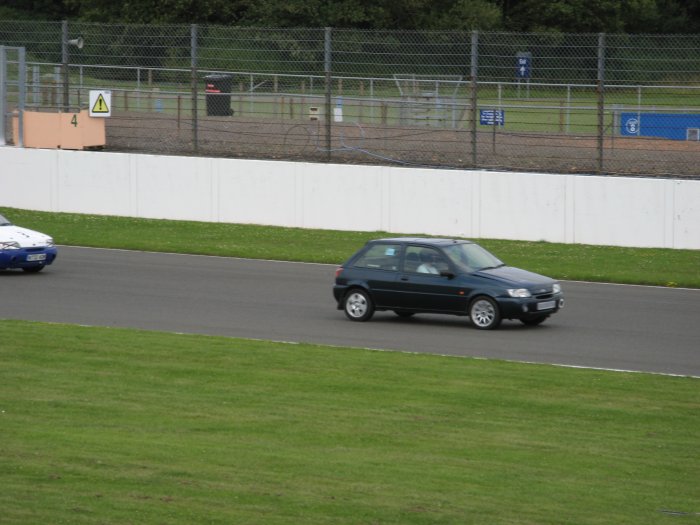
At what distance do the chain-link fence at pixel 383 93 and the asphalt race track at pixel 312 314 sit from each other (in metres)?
6.10

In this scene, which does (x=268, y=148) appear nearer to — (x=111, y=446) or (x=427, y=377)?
(x=427, y=377)

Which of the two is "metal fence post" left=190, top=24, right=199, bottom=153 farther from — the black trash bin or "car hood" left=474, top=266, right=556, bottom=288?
"car hood" left=474, top=266, right=556, bottom=288

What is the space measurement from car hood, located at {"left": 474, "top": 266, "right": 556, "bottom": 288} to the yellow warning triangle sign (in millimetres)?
17111

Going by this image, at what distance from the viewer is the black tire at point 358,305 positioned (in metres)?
19.0

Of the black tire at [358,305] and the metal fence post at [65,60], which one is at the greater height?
the metal fence post at [65,60]

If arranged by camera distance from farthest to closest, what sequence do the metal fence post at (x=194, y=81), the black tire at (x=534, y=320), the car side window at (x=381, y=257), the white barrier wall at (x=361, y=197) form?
the metal fence post at (x=194, y=81) → the white barrier wall at (x=361, y=197) → the car side window at (x=381, y=257) → the black tire at (x=534, y=320)

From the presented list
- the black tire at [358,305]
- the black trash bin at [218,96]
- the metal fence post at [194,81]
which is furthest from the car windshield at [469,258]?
the black trash bin at [218,96]

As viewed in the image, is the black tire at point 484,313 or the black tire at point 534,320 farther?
the black tire at point 534,320

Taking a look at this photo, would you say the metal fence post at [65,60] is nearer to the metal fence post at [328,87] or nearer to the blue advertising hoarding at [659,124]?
the metal fence post at [328,87]

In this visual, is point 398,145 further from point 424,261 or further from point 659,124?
point 424,261

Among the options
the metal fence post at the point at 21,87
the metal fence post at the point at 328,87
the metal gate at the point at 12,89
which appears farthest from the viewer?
the metal gate at the point at 12,89

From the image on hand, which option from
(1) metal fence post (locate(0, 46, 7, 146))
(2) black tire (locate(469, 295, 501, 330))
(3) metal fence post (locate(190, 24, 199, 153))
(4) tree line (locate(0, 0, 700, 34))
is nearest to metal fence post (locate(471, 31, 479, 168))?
(3) metal fence post (locate(190, 24, 199, 153))

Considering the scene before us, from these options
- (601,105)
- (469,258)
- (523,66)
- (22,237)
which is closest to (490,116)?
(523,66)

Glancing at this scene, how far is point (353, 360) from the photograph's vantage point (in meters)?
14.8
